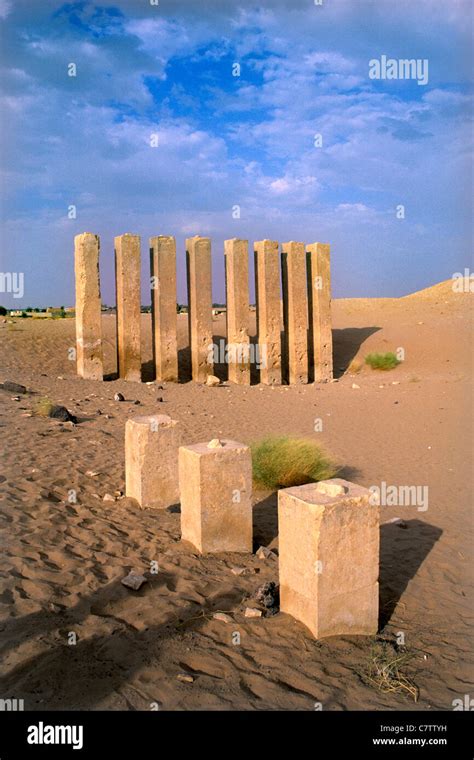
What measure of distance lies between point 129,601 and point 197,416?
22.3ft

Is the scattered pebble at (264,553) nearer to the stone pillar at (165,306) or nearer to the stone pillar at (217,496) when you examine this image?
the stone pillar at (217,496)

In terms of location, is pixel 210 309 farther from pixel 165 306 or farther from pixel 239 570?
pixel 239 570

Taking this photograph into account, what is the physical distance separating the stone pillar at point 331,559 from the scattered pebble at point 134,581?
1.10 m

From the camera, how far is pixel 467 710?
3.57m

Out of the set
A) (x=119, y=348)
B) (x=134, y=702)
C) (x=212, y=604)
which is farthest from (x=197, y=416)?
(x=134, y=702)

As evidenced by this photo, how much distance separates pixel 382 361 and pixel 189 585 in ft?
42.1

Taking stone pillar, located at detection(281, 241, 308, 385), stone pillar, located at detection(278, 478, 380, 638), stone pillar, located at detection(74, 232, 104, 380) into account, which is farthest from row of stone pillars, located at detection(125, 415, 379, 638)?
stone pillar, located at detection(281, 241, 308, 385)

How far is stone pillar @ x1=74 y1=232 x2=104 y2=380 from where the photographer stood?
13.8 m

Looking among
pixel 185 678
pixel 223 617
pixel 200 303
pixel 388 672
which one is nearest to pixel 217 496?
pixel 223 617

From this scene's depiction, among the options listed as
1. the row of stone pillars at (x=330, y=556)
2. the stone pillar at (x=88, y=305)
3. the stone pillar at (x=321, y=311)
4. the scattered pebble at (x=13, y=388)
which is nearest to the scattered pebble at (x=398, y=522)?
the row of stone pillars at (x=330, y=556)

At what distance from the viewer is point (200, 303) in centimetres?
1489

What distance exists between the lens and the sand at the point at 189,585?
360 centimetres

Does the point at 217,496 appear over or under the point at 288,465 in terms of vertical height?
over

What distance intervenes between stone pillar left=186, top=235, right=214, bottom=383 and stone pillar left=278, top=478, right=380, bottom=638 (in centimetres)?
1062
